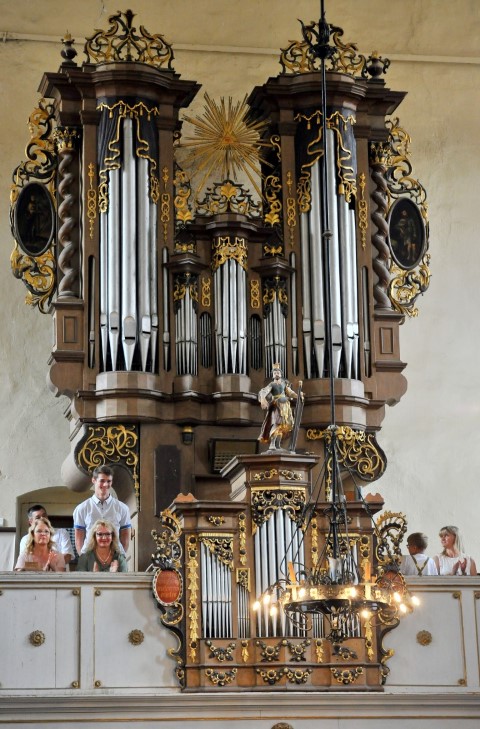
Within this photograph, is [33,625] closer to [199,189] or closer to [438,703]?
[438,703]

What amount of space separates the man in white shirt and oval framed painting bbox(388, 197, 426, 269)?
383cm

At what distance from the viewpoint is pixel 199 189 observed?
19359mm

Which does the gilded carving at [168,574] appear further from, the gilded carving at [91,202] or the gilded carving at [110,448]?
the gilded carving at [91,202]

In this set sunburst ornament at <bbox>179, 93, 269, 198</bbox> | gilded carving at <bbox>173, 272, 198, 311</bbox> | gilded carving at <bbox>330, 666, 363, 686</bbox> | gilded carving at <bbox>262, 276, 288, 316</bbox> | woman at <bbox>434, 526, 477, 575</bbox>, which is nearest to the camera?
gilded carving at <bbox>330, 666, 363, 686</bbox>

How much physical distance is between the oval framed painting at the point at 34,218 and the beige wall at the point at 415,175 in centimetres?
136

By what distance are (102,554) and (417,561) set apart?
10.5 feet

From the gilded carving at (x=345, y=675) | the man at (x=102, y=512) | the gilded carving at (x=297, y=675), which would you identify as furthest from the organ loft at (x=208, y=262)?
the gilded carving at (x=297, y=675)

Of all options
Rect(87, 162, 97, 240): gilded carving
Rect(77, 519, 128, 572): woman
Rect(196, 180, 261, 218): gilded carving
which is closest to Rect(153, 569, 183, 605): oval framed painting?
Rect(77, 519, 128, 572): woman

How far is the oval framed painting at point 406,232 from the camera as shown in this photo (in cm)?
2000

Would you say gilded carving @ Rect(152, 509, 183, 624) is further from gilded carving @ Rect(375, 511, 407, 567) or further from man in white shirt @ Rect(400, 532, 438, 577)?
man in white shirt @ Rect(400, 532, 438, 577)

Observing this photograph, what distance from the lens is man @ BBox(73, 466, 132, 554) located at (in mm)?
17016

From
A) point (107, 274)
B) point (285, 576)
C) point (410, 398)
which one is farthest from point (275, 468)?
point (410, 398)

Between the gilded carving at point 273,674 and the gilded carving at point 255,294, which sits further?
the gilded carving at point 255,294

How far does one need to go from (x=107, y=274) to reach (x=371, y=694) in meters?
5.48
